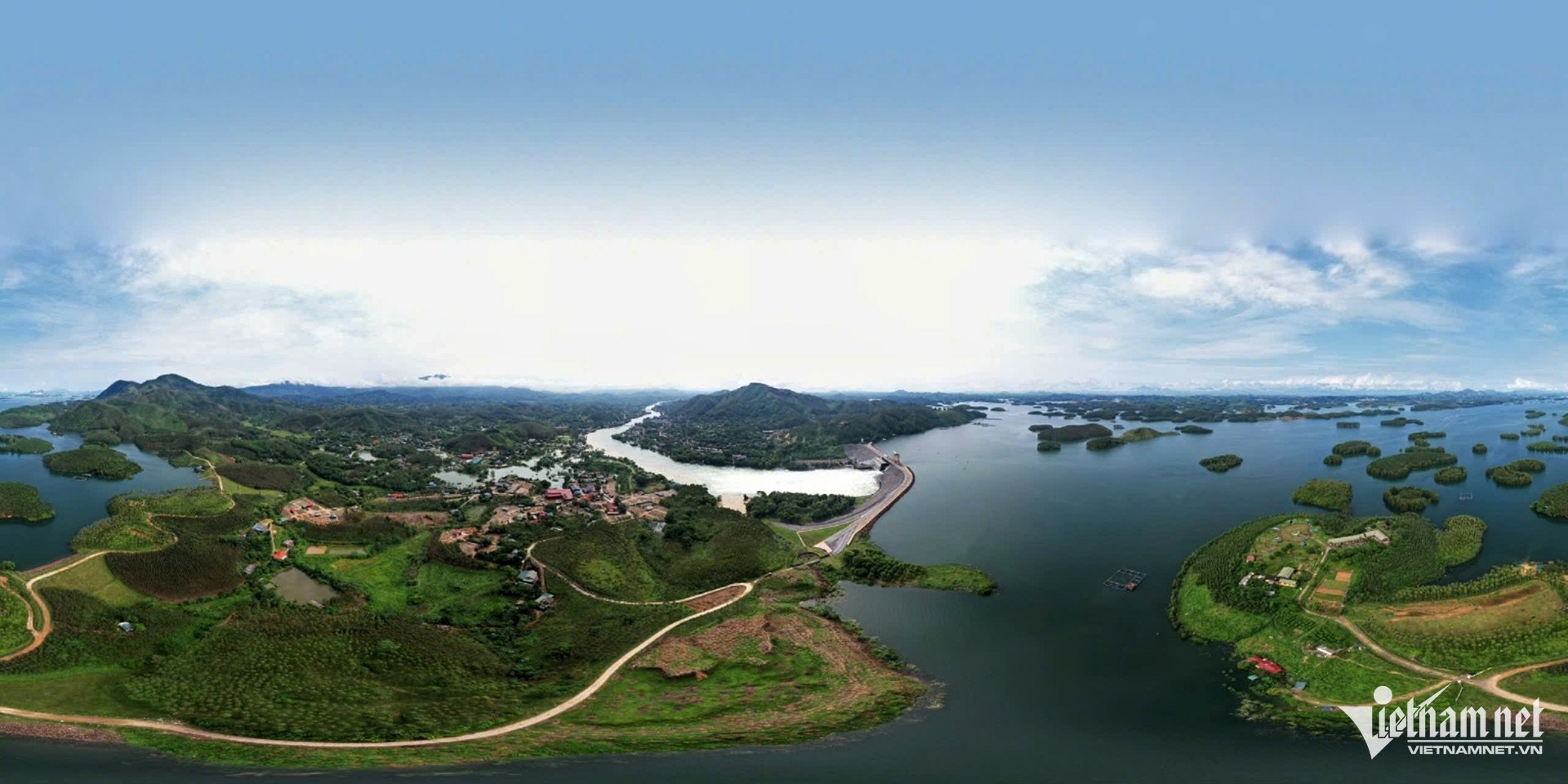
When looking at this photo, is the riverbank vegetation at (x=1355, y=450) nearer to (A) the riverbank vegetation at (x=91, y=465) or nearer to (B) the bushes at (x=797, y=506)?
(B) the bushes at (x=797, y=506)

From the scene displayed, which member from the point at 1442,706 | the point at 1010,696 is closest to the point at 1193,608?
the point at 1442,706

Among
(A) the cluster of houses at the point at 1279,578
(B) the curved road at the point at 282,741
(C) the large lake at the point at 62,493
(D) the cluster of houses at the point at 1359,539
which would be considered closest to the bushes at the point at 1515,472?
(D) the cluster of houses at the point at 1359,539

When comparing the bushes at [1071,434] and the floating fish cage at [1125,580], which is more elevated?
the bushes at [1071,434]

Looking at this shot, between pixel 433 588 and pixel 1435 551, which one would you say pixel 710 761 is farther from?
pixel 1435 551

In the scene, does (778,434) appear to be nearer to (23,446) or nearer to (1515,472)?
(1515,472)

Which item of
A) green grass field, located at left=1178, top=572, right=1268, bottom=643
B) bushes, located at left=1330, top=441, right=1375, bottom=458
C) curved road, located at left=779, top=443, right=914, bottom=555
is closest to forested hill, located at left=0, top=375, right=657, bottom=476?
curved road, located at left=779, top=443, right=914, bottom=555

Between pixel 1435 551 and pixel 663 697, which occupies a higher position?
pixel 1435 551

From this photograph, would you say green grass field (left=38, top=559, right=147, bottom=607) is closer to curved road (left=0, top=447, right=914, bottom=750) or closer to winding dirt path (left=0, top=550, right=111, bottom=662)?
winding dirt path (left=0, top=550, right=111, bottom=662)
